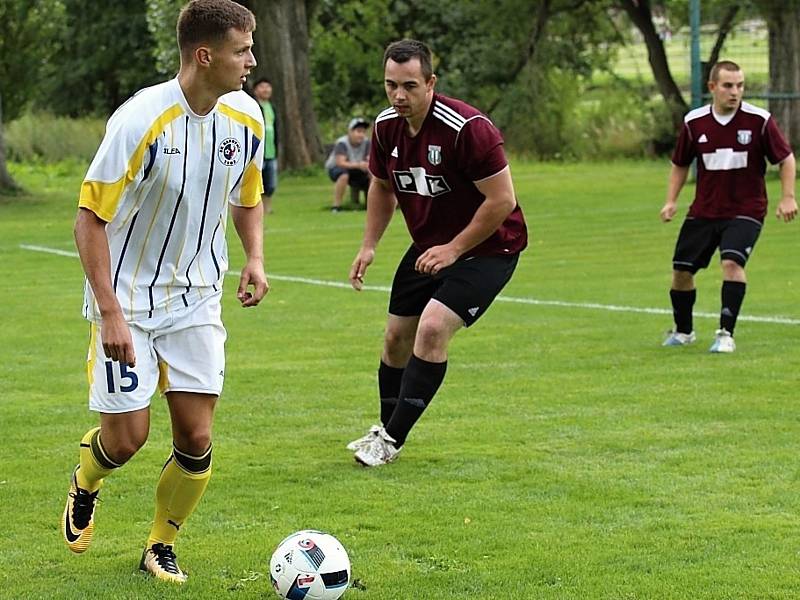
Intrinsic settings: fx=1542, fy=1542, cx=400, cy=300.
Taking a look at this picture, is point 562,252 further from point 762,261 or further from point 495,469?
point 495,469

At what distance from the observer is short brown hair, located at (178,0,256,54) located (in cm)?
512

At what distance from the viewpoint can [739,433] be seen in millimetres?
7973

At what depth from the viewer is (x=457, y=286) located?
7.40 m

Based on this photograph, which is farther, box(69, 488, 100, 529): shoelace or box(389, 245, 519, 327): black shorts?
box(389, 245, 519, 327): black shorts

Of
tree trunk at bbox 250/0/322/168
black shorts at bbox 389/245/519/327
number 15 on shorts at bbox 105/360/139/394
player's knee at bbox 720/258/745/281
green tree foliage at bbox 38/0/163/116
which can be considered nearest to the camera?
number 15 on shorts at bbox 105/360/139/394

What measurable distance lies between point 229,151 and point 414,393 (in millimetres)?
2382

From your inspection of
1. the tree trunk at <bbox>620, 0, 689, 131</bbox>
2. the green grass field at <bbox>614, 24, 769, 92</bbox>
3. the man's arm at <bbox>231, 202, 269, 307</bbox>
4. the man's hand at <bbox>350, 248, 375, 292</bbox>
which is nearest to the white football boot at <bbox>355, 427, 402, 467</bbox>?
the man's hand at <bbox>350, 248, 375, 292</bbox>

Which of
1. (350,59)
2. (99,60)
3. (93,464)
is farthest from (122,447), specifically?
(99,60)

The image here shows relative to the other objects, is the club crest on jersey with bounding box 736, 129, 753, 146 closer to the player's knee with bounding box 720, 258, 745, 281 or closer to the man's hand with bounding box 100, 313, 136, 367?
the player's knee with bounding box 720, 258, 745, 281

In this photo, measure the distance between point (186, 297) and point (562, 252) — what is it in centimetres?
1283

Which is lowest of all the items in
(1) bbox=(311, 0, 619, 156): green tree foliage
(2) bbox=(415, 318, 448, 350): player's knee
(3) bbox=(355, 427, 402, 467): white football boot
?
(1) bbox=(311, 0, 619, 156): green tree foliage

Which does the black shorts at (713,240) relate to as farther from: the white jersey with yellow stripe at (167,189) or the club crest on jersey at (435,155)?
the white jersey with yellow stripe at (167,189)

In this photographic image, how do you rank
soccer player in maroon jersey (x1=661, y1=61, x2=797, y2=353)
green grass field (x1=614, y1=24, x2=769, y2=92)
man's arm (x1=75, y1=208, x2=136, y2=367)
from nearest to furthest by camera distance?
man's arm (x1=75, y1=208, x2=136, y2=367) < soccer player in maroon jersey (x1=661, y1=61, x2=797, y2=353) < green grass field (x1=614, y1=24, x2=769, y2=92)

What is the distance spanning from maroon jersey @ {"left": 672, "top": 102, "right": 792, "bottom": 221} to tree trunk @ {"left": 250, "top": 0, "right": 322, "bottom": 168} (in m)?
19.7
